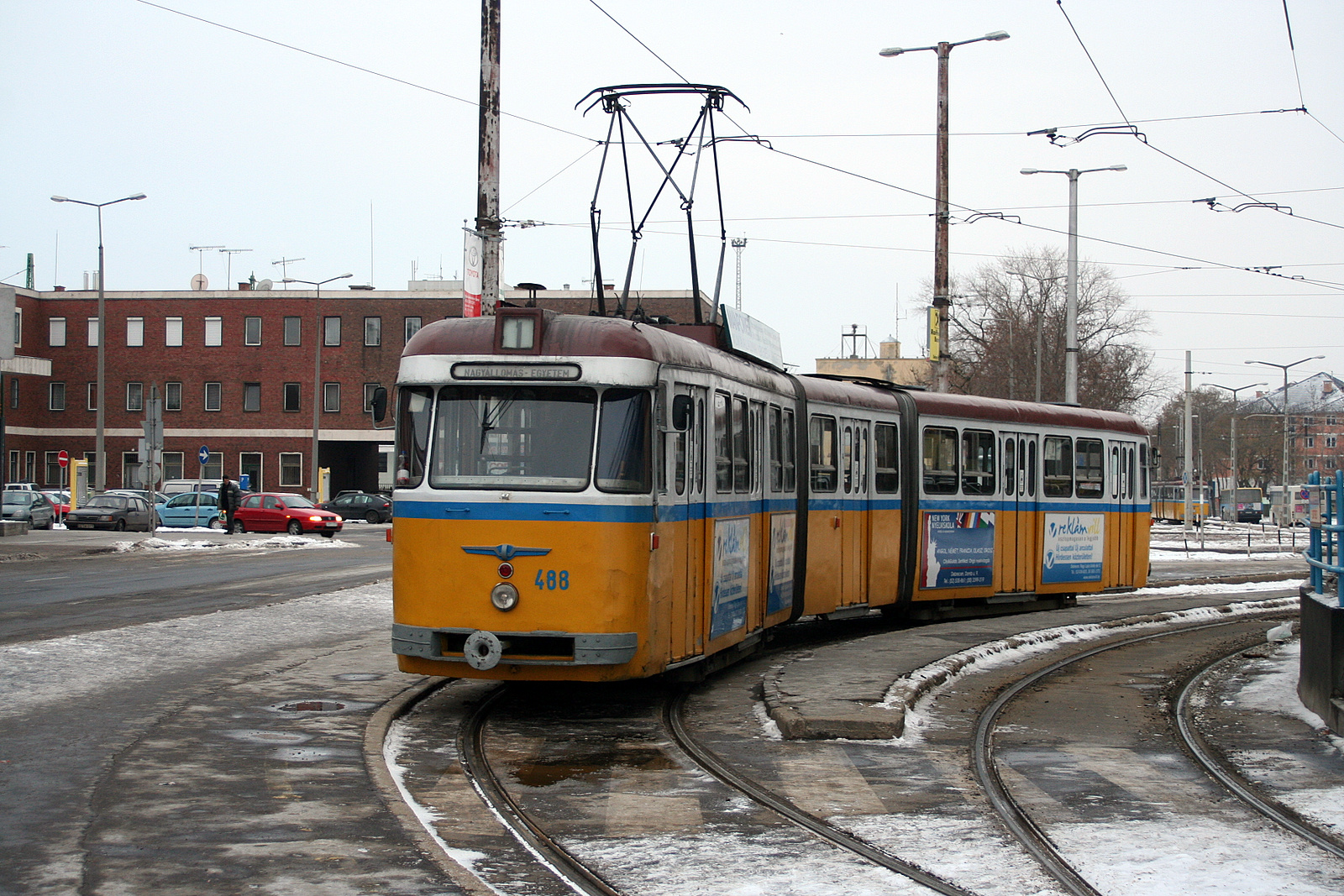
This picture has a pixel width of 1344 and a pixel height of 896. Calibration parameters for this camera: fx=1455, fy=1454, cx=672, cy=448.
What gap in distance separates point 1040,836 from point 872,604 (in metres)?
10.0

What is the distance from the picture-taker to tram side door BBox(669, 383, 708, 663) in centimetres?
1038

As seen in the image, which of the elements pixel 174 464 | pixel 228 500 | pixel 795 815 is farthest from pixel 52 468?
pixel 795 815

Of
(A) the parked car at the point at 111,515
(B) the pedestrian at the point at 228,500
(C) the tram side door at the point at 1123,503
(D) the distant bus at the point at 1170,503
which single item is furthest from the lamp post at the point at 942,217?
(D) the distant bus at the point at 1170,503

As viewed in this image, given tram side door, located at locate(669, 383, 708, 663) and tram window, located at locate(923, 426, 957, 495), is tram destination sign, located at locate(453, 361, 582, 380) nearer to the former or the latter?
tram side door, located at locate(669, 383, 708, 663)

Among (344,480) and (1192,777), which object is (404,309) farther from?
(1192,777)

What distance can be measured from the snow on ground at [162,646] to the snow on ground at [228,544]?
16.4m

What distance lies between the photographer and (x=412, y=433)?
990cm

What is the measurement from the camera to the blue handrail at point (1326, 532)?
36.0 ft

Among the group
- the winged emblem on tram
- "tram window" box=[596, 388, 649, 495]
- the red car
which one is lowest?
the red car

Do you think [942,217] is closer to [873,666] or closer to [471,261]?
[471,261]

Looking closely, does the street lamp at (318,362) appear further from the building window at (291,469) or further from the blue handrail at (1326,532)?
the blue handrail at (1326,532)

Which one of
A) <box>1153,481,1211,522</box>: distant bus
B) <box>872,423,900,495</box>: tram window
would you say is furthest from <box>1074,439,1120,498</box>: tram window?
<box>1153,481,1211,522</box>: distant bus

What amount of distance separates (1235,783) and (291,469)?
6642 centimetres

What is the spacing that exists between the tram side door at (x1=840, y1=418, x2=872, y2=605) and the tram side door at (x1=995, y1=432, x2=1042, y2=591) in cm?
321
